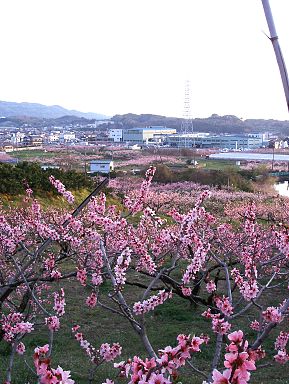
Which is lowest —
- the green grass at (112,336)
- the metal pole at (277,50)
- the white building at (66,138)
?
the green grass at (112,336)

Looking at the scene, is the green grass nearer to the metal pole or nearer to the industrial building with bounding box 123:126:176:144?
the metal pole

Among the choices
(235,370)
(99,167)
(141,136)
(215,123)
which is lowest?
(99,167)

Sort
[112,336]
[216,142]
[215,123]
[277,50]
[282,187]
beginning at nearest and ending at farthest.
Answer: [277,50] < [112,336] < [282,187] < [216,142] < [215,123]

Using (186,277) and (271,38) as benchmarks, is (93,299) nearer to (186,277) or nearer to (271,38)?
(186,277)

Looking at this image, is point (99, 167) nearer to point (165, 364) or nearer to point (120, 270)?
point (120, 270)

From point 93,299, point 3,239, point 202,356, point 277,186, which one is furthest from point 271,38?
point 277,186

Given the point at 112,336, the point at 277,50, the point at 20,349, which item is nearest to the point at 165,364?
the point at 277,50

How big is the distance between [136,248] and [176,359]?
273cm

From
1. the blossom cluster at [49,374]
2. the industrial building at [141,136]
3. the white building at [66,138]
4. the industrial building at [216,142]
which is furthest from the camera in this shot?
the white building at [66,138]

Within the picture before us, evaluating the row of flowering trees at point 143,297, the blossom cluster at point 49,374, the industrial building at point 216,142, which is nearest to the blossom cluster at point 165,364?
the row of flowering trees at point 143,297

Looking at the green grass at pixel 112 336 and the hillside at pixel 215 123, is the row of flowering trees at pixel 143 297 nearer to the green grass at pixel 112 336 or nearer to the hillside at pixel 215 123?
the green grass at pixel 112 336

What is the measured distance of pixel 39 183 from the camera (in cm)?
1988

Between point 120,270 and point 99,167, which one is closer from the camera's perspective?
point 120,270

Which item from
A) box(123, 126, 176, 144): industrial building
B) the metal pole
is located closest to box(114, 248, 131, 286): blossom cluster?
the metal pole
